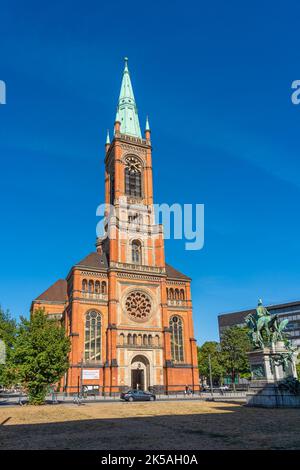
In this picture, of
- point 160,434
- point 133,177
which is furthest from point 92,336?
point 160,434

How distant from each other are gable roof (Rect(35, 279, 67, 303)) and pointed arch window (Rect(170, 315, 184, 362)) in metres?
23.3

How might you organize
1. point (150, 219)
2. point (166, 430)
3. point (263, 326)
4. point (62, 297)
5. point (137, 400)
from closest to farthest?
point (166, 430) → point (263, 326) → point (137, 400) → point (150, 219) → point (62, 297)

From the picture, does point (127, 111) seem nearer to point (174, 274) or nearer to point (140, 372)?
point (174, 274)

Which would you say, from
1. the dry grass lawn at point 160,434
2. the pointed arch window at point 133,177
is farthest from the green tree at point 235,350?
the dry grass lawn at point 160,434

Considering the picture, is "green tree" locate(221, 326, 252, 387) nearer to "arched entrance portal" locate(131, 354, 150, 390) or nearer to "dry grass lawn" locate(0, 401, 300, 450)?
"arched entrance portal" locate(131, 354, 150, 390)

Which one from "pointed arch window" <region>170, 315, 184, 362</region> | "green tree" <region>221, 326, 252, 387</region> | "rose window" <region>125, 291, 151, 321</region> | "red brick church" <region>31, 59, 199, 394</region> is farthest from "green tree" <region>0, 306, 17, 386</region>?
"green tree" <region>221, 326, 252, 387</region>

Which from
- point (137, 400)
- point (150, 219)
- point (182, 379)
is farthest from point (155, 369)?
point (150, 219)

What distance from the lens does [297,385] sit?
2523 cm

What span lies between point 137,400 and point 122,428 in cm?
2572

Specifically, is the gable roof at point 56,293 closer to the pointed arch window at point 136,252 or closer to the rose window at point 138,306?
the pointed arch window at point 136,252

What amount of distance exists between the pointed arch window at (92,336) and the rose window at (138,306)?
472cm

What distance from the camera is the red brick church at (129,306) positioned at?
170 ft

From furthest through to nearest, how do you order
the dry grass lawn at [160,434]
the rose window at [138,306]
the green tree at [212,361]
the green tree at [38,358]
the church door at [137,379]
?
1. the green tree at [212,361]
2. the rose window at [138,306]
3. the church door at [137,379]
4. the green tree at [38,358]
5. the dry grass lawn at [160,434]
